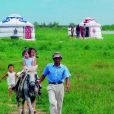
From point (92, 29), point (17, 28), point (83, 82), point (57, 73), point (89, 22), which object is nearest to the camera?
point (57, 73)

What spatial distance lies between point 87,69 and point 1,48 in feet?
38.8

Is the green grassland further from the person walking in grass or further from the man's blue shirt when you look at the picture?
the man's blue shirt

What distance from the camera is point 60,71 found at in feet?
33.6

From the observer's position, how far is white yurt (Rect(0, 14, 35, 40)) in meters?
45.7

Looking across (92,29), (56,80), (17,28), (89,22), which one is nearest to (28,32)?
(17,28)

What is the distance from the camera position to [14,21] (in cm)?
4616

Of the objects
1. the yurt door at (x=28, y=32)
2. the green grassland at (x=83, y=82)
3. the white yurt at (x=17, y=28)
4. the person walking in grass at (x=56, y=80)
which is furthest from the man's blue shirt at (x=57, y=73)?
the yurt door at (x=28, y=32)

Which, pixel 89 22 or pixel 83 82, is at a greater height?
pixel 89 22

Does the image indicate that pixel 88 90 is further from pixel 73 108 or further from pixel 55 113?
pixel 55 113

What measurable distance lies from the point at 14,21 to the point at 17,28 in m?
0.82

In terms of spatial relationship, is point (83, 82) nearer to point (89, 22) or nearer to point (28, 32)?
point (28, 32)

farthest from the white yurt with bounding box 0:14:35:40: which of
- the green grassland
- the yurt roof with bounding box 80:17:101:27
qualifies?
the green grassland

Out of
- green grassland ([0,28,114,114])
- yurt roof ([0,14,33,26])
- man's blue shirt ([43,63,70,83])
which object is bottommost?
green grassland ([0,28,114,114])

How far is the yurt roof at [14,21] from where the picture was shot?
45728 mm
